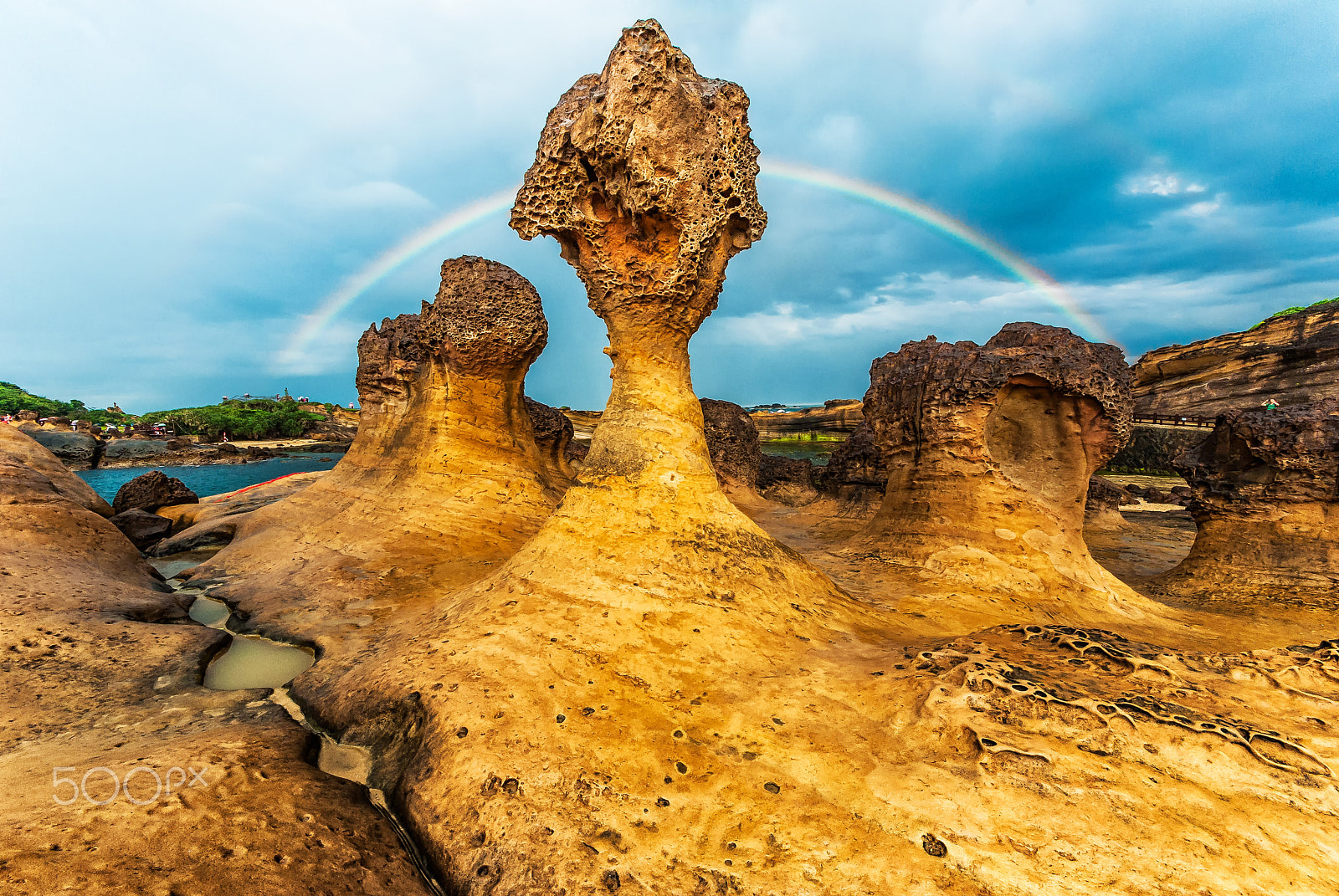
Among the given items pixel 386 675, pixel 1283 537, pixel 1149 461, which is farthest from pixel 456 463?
pixel 1149 461

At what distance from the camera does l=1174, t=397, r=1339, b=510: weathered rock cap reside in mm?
6438

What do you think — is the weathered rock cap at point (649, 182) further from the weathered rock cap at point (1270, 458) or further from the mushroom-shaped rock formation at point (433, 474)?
the weathered rock cap at point (1270, 458)

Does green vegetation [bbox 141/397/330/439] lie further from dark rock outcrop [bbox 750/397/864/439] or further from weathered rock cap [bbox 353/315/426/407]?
weathered rock cap [bbox 353/315/426/407]

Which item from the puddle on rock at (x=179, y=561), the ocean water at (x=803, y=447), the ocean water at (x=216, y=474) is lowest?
the ocean water at (x=216, y=474)

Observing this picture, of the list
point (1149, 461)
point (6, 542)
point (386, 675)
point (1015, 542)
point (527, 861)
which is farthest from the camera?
point (1149, 461)

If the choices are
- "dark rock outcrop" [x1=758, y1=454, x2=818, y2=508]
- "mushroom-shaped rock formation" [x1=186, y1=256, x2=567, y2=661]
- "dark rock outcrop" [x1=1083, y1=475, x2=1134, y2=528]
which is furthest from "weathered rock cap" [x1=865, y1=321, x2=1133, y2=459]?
"dark rock outcrop" [x1=758, y1=454, x2=818, y2=508]

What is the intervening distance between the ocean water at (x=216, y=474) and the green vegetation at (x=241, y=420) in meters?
10.4

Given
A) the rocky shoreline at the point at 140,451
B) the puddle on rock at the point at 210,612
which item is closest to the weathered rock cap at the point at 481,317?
the puddle on rock at the point at 210,612

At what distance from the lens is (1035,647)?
9.41ft

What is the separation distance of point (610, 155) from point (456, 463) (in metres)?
4.69

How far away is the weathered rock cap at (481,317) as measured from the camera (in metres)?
7.29

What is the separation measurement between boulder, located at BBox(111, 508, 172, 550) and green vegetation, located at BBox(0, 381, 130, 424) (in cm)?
5158

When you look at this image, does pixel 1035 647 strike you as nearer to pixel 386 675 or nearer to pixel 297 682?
pixel 386 675

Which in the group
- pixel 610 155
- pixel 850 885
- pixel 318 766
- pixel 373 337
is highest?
pixel 610 155
